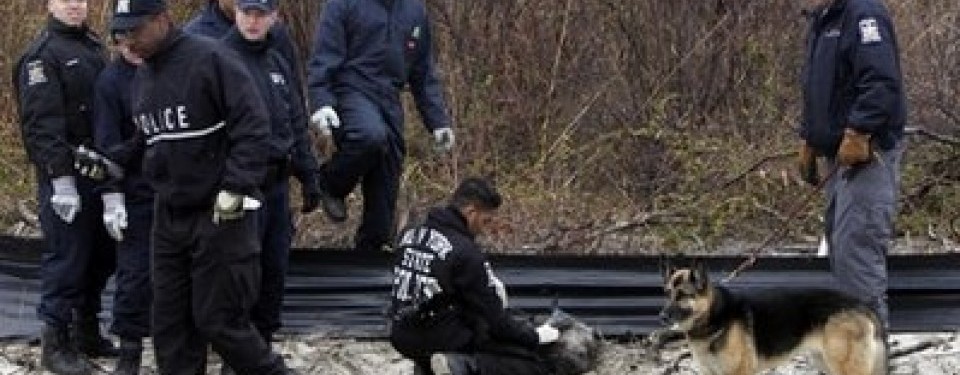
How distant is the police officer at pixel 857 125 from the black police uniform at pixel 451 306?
146cm

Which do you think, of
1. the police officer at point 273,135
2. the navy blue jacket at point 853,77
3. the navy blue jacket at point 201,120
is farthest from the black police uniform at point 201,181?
the navy blue jacket at point 853,77

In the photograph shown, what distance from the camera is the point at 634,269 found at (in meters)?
7.80

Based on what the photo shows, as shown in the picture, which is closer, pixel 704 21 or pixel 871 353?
pixel 871 353

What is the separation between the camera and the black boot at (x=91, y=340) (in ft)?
23.9

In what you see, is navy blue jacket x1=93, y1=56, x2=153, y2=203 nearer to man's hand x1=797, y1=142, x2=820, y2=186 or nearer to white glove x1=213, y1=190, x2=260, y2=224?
white glove x1=213, y1=190, x2=260, y2=224

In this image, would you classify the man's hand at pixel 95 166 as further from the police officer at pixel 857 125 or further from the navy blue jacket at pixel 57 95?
the police officer at pixel 857 125

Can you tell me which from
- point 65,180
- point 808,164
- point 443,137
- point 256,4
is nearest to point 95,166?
point 65,180

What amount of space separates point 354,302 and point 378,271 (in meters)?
0.21

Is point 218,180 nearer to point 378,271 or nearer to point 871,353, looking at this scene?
point 378,271

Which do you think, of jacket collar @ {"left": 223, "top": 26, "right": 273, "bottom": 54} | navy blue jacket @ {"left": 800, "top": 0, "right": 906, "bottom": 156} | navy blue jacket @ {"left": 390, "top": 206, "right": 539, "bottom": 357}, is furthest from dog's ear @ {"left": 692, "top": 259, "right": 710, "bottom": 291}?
jacket collar @ {"left": 223, "top": 26, "right": 273, "bottom": 54}

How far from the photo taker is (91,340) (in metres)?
7.33

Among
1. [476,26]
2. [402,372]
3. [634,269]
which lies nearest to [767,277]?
[634,269]

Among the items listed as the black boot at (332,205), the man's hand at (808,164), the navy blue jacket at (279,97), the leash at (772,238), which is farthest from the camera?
the black boot at (332,205)

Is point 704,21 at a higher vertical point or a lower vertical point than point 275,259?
higher
